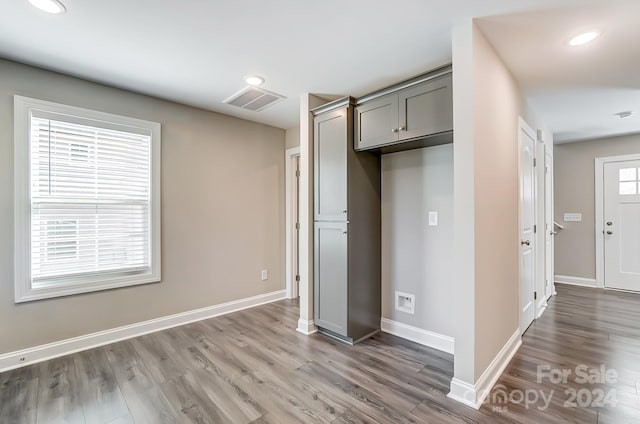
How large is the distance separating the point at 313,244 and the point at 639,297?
4.77 m

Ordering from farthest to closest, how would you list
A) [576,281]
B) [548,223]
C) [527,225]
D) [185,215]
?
1. [576,281]
2. [548,223]
3. [185,215]
4. [527,225]

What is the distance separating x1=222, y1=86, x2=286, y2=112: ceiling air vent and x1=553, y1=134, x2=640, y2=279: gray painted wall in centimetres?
498

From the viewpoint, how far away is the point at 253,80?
9.26ft

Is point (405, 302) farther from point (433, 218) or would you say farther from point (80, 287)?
point (80, 287)

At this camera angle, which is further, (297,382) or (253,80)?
(253,80)

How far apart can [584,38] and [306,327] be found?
3262 millimetres

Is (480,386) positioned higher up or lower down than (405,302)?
lower down

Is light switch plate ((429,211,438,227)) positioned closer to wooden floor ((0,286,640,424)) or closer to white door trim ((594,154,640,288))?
wooden floor ((0,286,640,424))

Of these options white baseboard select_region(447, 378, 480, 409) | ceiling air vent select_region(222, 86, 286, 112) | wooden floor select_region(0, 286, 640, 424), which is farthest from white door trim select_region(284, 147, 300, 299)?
white baseboard select_region(447, 378, 480, 409)

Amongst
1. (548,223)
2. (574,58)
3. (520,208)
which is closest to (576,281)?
(548,223)

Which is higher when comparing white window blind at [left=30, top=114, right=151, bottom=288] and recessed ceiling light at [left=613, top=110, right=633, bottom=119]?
recessed ceiling light at [left=613, top=110, right=633, bottom=119]

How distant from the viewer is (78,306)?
2732 millimetres

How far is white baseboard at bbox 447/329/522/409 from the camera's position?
1.93m

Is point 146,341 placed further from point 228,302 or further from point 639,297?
point 639,297
